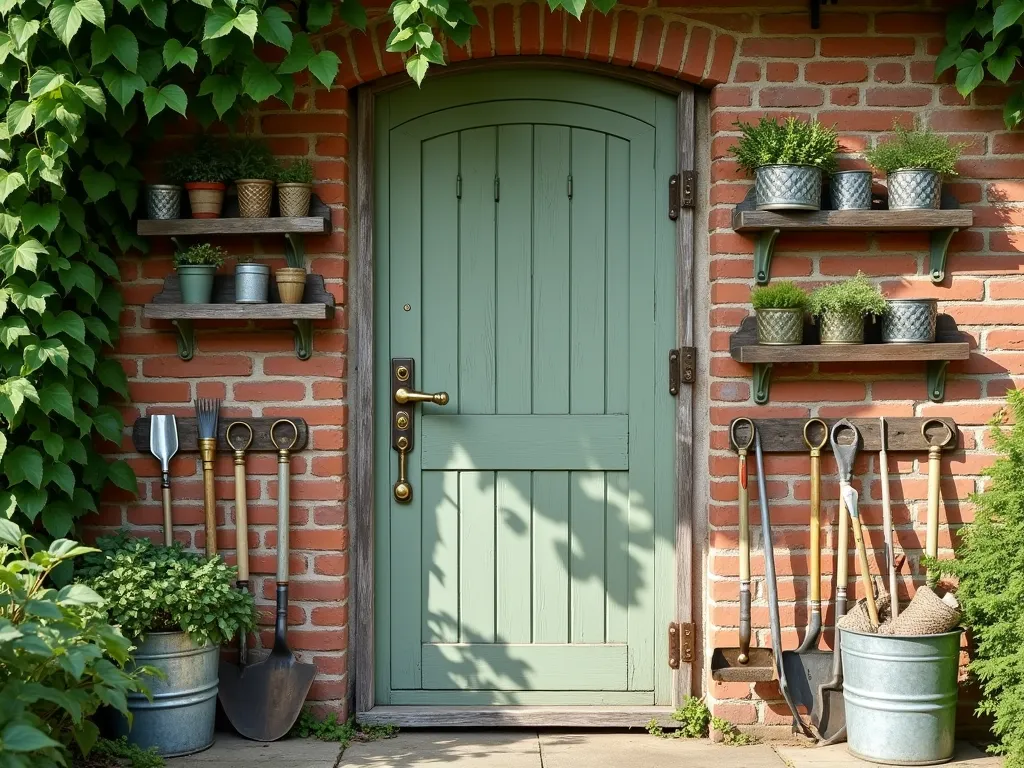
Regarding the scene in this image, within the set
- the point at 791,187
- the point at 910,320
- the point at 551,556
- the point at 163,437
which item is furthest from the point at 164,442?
the point at 910,320

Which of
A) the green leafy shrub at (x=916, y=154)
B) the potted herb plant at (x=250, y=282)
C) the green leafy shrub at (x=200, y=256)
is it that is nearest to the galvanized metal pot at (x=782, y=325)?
the green leafy shrub at (x=916, y=154)

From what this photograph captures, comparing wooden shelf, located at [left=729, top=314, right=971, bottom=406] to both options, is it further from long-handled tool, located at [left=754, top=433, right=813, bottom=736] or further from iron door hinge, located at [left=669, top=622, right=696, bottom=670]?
iron door hinge, located at [left=669, top=622, right=696, bottom=670]

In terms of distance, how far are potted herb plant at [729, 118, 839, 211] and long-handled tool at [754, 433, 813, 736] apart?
69 cm

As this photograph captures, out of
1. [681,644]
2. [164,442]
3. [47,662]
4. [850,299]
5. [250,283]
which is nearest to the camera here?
[47,662]

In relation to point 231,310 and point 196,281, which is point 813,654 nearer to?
point 231,310

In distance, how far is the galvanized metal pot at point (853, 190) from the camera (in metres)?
3.22

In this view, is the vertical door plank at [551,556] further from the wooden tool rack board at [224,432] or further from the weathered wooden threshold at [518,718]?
the wooden tool rack board at [224,432]

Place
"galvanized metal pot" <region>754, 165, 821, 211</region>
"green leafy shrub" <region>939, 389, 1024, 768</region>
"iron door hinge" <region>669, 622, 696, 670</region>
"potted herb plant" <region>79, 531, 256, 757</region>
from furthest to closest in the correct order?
"iron door hinge" <region>669, 622, 696, 670</region>
"galvanized metal pot" <region>754, 165, 821, 211</region>
"potted herb plant" <region>79, 531, 256, 757</region>
"green leafy shrub" <region>939, 389, 1024, 768</region>

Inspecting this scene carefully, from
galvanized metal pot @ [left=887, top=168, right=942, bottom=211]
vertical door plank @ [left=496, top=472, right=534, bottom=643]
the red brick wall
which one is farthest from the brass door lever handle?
galvanized metal pot @ [left=887, top=168, right=942, bottom=211]

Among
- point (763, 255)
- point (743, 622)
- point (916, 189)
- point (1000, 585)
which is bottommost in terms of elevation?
point (743, 622)

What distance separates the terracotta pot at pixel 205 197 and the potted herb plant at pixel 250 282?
7.2 inches

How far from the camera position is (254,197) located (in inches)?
129

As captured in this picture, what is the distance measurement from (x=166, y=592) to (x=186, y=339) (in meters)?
0.78

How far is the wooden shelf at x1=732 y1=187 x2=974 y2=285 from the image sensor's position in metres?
3.19
